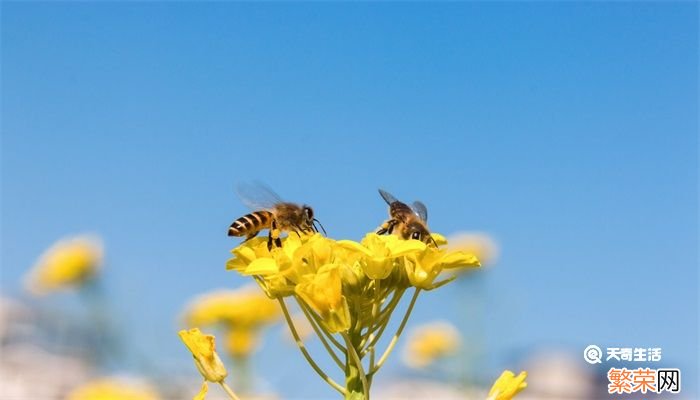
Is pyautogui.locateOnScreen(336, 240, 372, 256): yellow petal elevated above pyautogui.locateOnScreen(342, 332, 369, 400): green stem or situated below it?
above

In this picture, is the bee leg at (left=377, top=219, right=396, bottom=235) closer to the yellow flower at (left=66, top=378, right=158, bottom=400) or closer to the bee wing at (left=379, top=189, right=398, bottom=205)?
the bee wing at (left=379, top=189, right=398, bottom=205)

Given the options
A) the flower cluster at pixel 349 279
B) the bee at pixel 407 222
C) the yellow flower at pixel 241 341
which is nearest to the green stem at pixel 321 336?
the flower cluster at pixel 349 279

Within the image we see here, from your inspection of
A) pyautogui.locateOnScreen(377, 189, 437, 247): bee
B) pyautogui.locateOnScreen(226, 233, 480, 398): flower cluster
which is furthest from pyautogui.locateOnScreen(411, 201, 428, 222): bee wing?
pyautogui.locateOnScreen(226, 233, 480, 398): flower cluster

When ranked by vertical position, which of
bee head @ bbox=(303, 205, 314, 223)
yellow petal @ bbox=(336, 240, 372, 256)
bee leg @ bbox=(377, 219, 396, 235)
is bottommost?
yellow petal @ bbox=(336, 240, 372, 256)

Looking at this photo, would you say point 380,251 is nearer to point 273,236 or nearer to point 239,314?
point 273,236

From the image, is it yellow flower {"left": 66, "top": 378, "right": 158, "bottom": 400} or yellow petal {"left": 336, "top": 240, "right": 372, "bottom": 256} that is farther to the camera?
yellow flower {"left": 66, "top": 378, "right": 158, "bottom": 400}

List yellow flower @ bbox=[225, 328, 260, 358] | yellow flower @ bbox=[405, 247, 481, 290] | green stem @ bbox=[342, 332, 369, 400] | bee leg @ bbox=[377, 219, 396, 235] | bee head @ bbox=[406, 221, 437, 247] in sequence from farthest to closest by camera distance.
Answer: yellow flower @ bbox=[225, 328, 260, 358] → bee leg @ bbox=[377, 219, 396, 235] → bee head @ bbox=[406, 221, 437, 247] → yellow flower @ bbox=[405, 247, 481, 290] → green stem @ bbox=[342, 332, 369, 400]

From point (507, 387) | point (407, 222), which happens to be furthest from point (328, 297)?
point (407, 222)
